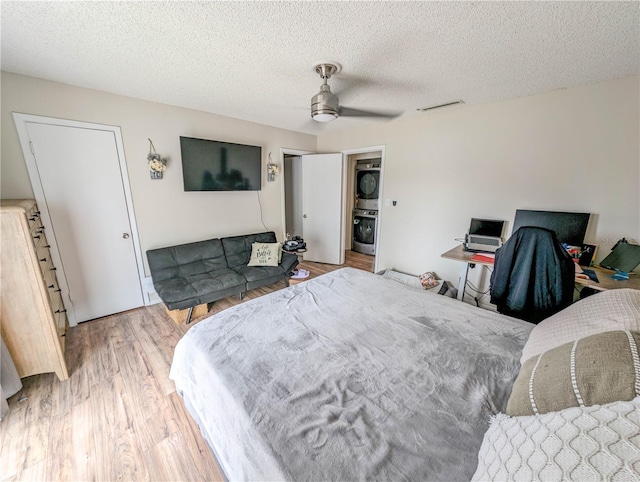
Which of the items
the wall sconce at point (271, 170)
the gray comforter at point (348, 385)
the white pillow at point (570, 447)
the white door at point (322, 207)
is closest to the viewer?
the white pillow at point (570, 447)

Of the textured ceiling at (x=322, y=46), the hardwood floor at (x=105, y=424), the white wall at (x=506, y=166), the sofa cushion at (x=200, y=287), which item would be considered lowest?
the hardwood floor at (x=105, y=424)

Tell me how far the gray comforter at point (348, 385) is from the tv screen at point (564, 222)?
1.53 m

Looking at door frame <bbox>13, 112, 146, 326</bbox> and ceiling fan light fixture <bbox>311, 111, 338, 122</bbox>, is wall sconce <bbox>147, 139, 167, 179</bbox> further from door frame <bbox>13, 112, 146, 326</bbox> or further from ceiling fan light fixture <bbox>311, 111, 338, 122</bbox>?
ceiling fan light fixture <bbox>311, 111, 338, 122</bbox>

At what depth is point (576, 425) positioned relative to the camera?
2.03ft

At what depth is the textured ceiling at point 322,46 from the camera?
1319mm

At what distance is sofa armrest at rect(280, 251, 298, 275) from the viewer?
336 cm

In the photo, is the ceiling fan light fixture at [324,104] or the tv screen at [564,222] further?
the tv screen at [564,222]

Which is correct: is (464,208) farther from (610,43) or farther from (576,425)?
(576,425)

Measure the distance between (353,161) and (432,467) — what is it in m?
4.97

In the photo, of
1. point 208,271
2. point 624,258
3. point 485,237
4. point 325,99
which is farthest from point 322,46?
point 624,258

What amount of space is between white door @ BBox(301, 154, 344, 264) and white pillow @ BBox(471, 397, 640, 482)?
12.4 ft

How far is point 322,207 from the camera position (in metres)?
4.50

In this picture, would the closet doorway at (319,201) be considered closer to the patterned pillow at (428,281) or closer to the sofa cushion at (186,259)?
the sofa cushion at (186,259)

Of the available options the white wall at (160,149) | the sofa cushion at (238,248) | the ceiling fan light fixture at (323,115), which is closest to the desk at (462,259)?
the ceiling fan light fixture at (323,115)
